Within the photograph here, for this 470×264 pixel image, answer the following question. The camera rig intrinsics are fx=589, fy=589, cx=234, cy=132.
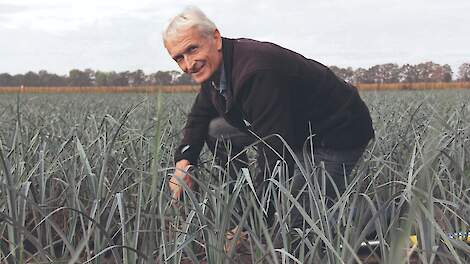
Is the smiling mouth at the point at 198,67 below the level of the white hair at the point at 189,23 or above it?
below

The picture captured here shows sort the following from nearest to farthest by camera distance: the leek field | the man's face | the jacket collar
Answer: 1. the leek field
2. the man's face
3. the jacket collar

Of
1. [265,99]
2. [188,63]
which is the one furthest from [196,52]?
[265,99]

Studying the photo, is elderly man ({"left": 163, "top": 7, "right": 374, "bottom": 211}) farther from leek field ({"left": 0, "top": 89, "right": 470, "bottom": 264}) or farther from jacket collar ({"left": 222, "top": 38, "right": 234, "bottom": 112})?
leek field ({"left": 0, "top": 89, "right": 470, "bottom": 264})

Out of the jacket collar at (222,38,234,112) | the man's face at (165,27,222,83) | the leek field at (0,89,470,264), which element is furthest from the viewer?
the jacket collar at (222,38,234,112)

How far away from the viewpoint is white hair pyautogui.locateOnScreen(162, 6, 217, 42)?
1994 millimetres

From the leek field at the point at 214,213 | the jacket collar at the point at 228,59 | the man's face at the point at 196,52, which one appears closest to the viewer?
the leek field at the point at 214,213

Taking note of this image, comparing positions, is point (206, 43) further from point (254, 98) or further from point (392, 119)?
point (392, 119)

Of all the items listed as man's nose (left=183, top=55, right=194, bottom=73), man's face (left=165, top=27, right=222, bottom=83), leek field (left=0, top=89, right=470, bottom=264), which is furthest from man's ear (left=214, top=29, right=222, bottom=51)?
leek field (left=0, top=89, right=470, bottom=264)

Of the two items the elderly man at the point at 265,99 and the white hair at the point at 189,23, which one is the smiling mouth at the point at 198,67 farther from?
the white hair at the point at 189,23

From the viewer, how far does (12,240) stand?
146 cm

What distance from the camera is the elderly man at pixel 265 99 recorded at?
2.01m

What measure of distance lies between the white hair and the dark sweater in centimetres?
12

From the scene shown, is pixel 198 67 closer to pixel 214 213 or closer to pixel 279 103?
pixel 279 103

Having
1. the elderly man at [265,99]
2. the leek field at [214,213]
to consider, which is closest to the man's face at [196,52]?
the elderly man at [265,99]
